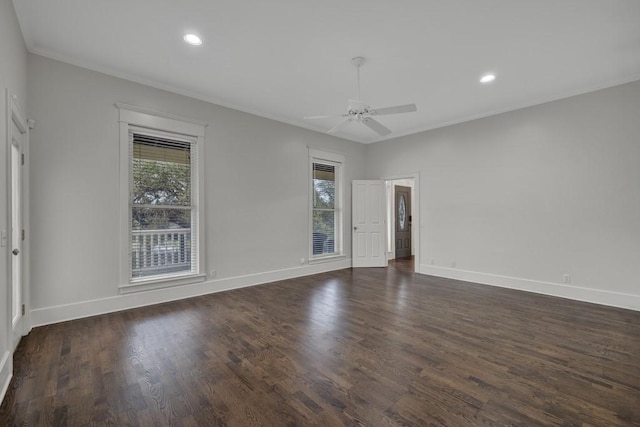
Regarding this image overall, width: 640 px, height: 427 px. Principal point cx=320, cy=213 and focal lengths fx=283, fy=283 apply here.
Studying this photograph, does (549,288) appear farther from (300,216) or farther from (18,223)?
(18,223)

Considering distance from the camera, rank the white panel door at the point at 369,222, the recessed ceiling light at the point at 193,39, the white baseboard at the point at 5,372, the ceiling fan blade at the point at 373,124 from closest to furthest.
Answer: the white baseboard at the point at 5,372 < the recessed ceiling light at the point at 193,39 < the ceiling fan blade at the point at 373,124 < the white panel door at the point at 369,222

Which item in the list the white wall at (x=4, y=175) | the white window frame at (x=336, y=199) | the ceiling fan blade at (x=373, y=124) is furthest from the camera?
the white window frame at (x=336, y=199)

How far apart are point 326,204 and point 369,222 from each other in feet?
3.80

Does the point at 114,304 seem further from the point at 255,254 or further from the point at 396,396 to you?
the point at 396,396

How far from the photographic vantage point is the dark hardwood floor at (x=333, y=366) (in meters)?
1.79

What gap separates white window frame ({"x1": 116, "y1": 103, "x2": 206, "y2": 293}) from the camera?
3.67 meters

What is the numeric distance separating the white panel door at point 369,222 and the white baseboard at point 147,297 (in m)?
1.70

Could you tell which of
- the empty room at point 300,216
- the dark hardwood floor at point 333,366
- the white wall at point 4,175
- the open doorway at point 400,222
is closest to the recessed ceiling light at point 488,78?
the empty room at point 300,216

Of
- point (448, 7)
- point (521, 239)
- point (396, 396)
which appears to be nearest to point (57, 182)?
point (396, 396)

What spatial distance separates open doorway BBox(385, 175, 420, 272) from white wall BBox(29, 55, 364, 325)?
442 cm

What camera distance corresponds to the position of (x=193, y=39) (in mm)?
2953

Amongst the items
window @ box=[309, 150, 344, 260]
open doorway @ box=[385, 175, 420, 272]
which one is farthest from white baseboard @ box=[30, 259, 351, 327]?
open doorway @ box=[385, 175, 420, 272]

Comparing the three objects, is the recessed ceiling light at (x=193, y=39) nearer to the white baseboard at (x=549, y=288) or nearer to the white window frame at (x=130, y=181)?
the white window frame at (x=130, y=181)

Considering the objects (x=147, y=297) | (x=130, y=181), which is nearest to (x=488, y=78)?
(x=130, y=181)
